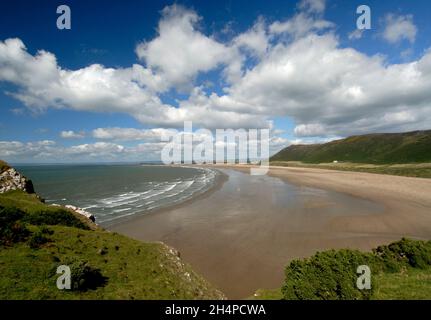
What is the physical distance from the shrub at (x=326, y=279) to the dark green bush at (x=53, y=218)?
1088 centimetres

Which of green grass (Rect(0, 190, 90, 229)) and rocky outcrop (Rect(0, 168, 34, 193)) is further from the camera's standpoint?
rocky outcrop (Rect(0, 168, 34, 193))

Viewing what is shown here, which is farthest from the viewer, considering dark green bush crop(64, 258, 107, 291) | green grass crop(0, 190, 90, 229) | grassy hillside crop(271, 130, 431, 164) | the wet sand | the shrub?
grassy hillside crop(271, 130, 431, 164)

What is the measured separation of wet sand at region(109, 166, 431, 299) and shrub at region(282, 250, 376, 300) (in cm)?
447

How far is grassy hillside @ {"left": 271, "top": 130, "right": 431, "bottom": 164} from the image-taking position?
98.9m

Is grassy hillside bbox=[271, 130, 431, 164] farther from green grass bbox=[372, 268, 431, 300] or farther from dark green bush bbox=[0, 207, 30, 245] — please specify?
dark green bush bbox=[0, 207, 30, 245]

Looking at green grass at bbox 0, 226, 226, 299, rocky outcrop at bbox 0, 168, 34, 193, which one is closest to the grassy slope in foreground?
green grass at bbox 0, 226, 226, 299

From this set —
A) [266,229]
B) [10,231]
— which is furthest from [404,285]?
[10,231]

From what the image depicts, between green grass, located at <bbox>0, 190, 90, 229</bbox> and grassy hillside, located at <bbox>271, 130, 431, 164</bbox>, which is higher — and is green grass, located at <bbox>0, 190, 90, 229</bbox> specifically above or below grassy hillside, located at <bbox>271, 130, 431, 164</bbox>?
below

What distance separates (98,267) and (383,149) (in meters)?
149

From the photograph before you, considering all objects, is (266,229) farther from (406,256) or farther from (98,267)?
(98,267)

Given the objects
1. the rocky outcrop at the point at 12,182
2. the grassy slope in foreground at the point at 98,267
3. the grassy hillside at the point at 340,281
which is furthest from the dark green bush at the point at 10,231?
the grassy hillside at the point at 340,281

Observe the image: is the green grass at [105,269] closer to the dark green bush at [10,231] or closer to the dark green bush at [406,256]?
the dark green bush at [10,231]

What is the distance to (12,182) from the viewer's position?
16.9 meters

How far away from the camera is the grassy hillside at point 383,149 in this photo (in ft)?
324
